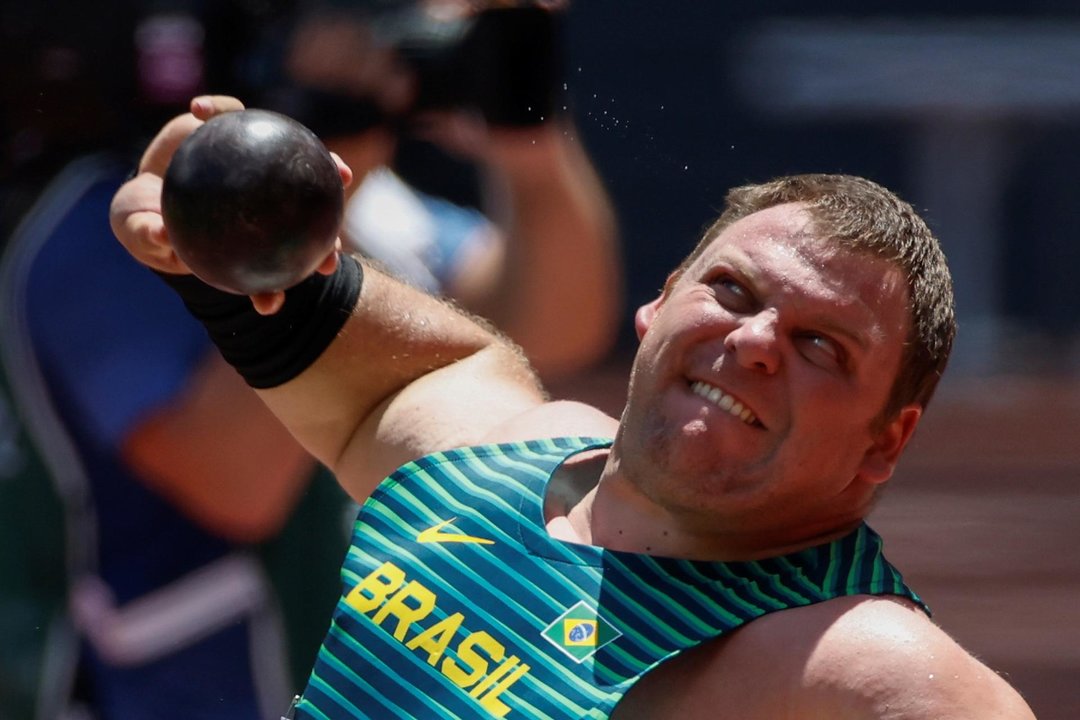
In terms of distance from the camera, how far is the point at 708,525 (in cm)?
252

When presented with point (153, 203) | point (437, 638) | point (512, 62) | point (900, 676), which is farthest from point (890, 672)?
point (512, 62)

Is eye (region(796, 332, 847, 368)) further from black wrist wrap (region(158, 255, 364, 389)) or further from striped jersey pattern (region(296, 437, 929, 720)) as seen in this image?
black wrist wrap (region(158, 255, 364, 389))

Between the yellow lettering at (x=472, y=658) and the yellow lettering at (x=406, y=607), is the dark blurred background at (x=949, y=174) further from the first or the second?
the yellow lettering at (x=472, y=658)

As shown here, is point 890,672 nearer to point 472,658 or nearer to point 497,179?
point 472,658

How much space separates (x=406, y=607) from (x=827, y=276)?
76 centimetres

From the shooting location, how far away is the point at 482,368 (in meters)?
3.05

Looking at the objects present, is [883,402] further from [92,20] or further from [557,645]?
[92,20]

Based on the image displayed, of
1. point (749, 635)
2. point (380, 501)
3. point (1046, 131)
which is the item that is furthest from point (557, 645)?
point (1046, 131)

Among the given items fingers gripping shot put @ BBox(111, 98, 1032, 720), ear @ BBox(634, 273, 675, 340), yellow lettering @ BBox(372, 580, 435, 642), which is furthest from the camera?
ear @ BBox(634, 273, 675, 340)

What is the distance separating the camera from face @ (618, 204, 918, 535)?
2.43 metres

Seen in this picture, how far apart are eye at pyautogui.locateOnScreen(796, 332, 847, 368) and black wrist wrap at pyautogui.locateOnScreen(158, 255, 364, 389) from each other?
0.85m

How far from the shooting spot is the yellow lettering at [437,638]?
2498 mm

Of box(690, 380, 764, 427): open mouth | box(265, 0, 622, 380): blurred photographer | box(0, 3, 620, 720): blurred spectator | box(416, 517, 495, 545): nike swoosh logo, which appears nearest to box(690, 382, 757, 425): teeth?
box(690, 380, 764, 427): open mouth

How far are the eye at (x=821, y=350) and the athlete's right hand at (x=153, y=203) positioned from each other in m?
0.93
